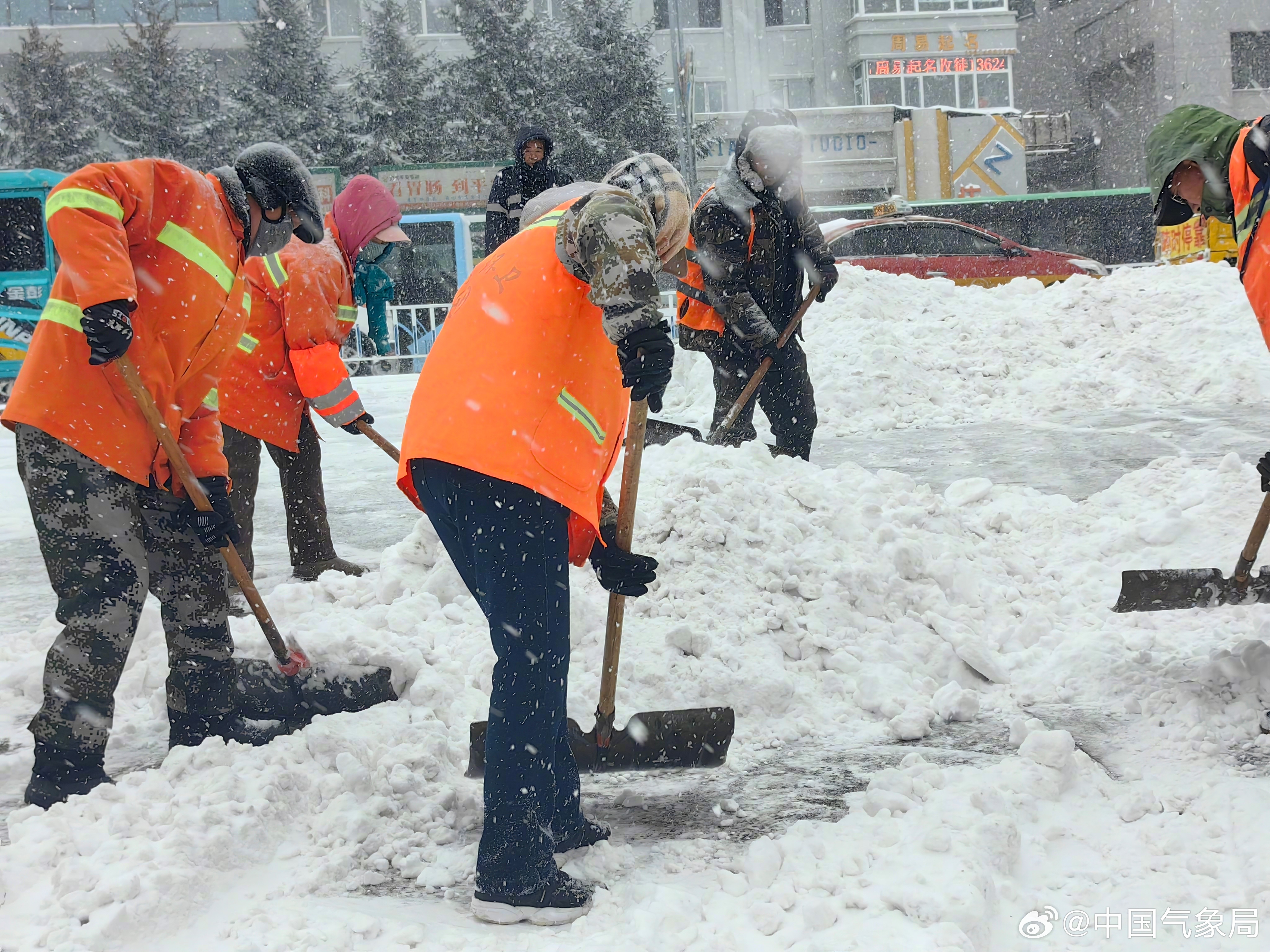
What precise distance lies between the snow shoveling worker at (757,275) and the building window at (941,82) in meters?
26.8

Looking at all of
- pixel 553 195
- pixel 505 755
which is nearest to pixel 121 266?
pixel 553 195

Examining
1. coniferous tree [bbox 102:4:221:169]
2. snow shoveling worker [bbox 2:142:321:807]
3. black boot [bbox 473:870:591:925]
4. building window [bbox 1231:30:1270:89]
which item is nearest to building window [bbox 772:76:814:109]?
building window [bbox 1231:30:1270:89]

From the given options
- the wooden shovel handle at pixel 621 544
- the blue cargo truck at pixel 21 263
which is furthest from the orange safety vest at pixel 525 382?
the blue cargo truck at pixel 21 263

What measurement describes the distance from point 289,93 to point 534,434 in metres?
24.1

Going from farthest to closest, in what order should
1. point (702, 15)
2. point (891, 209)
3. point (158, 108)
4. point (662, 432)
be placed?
point (702, 15) < point (158, 108) < point (891, 209) < point (662, 432)

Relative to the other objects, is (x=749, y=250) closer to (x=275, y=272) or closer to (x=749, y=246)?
(x=749, y=246)

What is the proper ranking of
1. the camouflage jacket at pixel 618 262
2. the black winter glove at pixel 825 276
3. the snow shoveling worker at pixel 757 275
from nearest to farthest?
the camouflage jacket at pixel 618 262, the snow shoveling worker at pixel 757 275, the black winter glove at pixel 825 276

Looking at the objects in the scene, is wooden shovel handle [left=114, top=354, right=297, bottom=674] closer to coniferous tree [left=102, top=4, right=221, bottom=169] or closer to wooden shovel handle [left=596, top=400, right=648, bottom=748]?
wooden shovel handle [left=596, top=400, right=648, bottom=748]

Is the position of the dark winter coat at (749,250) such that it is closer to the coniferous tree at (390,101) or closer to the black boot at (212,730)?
the black boot at (212,730)

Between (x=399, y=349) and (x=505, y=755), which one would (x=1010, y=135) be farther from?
(x=505, y=755)

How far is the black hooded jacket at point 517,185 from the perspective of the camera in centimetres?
623

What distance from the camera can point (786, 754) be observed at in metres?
3.06

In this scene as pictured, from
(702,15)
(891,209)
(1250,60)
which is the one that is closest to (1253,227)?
(891,209)

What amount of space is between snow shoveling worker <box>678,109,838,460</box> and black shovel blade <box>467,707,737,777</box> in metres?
2.61
